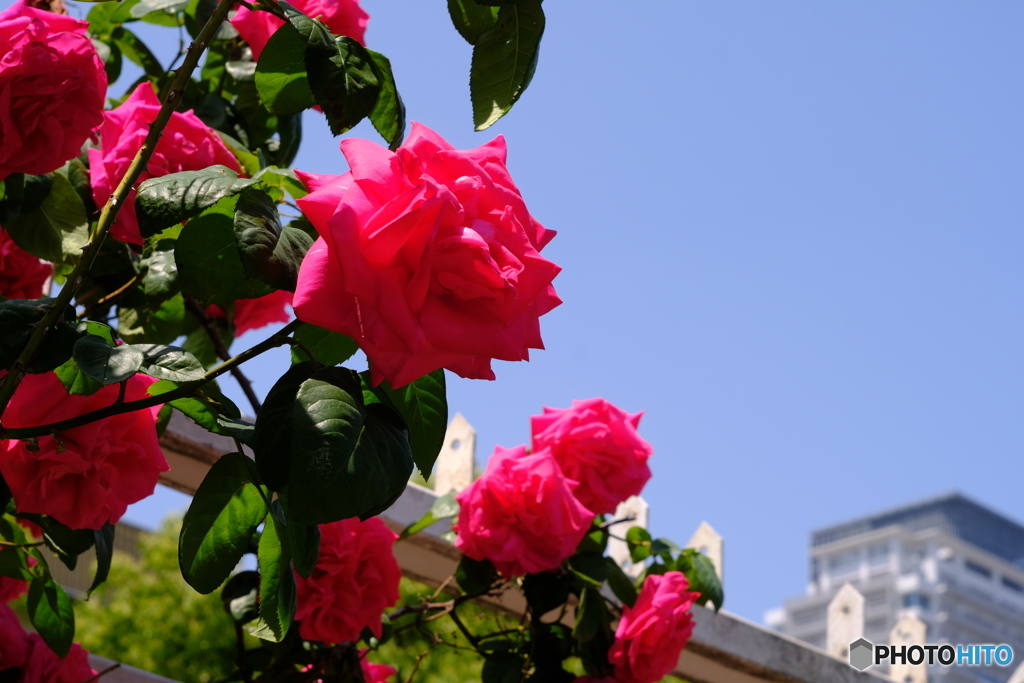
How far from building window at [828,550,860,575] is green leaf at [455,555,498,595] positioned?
169ft

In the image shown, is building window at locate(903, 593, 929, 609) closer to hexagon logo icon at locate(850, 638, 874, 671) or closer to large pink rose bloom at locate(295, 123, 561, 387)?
hexagon logo icon at locate(850, 638, 874, 671)

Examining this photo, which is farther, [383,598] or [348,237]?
[383,598]

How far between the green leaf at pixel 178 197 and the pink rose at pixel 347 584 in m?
0.53

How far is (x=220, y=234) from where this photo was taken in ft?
2.15

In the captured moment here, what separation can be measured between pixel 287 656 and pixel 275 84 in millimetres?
766

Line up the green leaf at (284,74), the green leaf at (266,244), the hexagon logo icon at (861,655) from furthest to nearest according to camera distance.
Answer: the hexagon logo icon at (861,655) < the green leaf at (284,74) < the green leaf at (266,244)

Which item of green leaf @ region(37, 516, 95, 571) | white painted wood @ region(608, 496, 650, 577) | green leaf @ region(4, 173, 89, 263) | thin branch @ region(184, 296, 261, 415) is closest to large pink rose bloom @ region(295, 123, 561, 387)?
green leaf @ region(4, 173, 89, 263)

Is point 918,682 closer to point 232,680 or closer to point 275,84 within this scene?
point 232,680

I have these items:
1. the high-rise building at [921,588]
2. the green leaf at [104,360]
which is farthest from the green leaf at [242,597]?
the high-rise building at [921,588]

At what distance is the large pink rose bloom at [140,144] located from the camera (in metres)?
0.90

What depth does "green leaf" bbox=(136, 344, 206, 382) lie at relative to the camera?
0.60 meters

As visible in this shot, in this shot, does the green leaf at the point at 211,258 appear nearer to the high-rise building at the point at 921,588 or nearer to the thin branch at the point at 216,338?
the thin branch at the point at 216,338

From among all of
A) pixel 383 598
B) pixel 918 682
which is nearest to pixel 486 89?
pixel 383 598

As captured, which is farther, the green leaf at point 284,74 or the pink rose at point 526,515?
the pink rose at point 526,515
